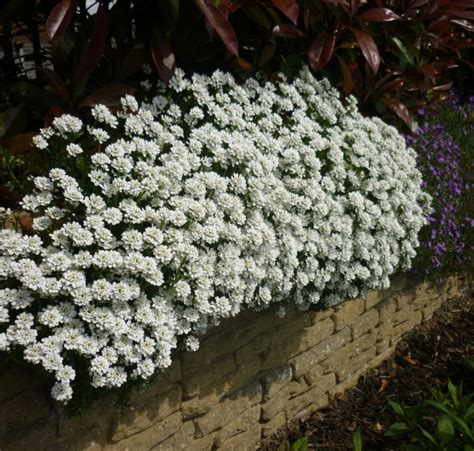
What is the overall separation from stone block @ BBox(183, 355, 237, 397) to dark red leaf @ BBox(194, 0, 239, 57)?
57.4 inches

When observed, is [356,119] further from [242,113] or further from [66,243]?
[66,243]

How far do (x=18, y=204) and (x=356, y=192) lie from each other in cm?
159

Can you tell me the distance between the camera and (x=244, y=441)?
3025mm

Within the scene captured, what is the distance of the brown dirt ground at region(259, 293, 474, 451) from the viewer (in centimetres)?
326

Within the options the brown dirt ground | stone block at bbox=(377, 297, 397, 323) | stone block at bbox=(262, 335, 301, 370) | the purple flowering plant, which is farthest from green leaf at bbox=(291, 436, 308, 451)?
the purple flowering plant

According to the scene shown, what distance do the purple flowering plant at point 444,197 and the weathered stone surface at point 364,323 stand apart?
1.43 feet

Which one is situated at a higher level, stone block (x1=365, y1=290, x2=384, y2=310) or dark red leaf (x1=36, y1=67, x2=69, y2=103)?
dark red leaf (x1=36, y1=67, x2=69, y2=103)

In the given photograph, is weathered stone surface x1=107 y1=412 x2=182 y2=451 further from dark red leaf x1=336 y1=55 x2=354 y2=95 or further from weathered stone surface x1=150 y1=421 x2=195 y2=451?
dark red leaf x1=336 y1=55 x2=354 y2=95

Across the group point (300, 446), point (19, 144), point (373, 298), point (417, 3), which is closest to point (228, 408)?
point (300, 446)

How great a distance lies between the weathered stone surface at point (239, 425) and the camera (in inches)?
113

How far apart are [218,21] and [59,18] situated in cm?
67

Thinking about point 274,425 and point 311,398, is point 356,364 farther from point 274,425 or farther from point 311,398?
point 274,425

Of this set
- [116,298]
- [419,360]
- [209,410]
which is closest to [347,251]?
[209,410]

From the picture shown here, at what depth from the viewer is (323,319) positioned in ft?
10.8
